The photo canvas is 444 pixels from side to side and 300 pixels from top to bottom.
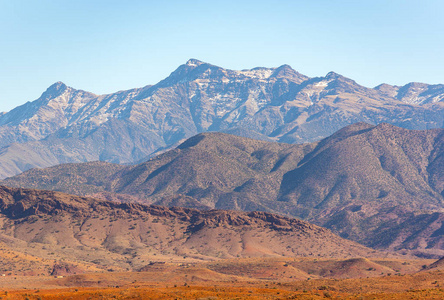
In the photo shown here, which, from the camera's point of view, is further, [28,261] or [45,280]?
[28,261]

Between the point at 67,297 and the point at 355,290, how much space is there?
155ft

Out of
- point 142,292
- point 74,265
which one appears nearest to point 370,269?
point 74,265

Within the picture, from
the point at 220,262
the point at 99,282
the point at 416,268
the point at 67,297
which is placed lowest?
the point at 416,268

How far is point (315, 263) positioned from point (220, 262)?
27273 millimetres

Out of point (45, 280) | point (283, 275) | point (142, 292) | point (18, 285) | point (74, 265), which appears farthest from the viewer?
point (74, 265)

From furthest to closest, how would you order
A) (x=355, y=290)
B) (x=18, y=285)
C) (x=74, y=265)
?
1. (x=74, y=265)
2. (x=18, y=285)
3. (x=355, y=290)

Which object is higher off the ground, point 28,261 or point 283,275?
point 28,261

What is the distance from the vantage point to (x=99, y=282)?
150625 mm

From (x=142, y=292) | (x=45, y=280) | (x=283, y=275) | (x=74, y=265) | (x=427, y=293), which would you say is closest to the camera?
(x=427, y=293)

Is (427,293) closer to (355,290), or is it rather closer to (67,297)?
(355,290)

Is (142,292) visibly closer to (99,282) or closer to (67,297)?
(67,297)

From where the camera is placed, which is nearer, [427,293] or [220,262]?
[427,293]

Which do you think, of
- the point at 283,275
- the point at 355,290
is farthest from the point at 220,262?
the point at 355,290

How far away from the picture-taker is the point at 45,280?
157875 mm
